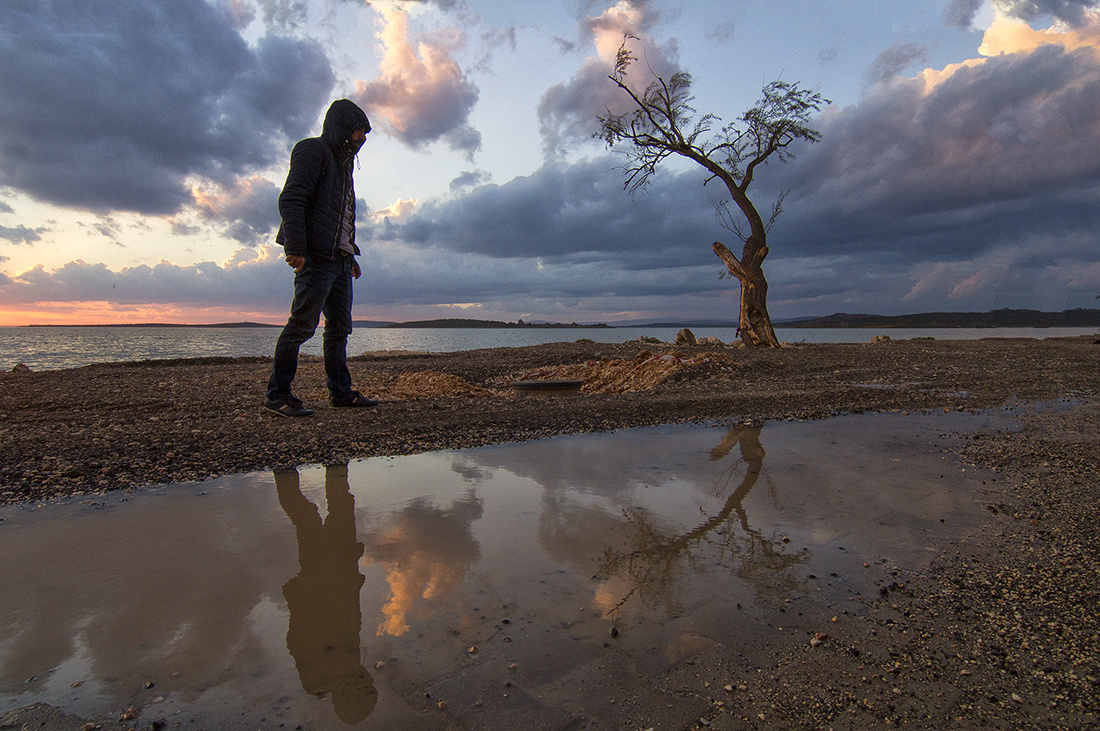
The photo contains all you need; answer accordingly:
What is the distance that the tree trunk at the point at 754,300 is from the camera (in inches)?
638

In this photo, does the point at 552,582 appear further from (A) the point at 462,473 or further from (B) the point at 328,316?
(B) the point at 328,316

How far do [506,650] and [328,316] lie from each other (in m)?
4.73

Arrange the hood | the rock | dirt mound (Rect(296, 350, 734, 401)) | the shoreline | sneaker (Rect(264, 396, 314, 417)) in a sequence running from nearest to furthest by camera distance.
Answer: the shoreline
sneaker (Rect(264, 396, 314, 417))
the hood
dirt mound (Rect(296, 350, 734, 401))
the rock

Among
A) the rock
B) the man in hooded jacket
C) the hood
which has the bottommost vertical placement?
the rock

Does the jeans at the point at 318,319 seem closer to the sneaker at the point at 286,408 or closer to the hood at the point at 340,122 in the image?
the sneaker at the point at 286,408

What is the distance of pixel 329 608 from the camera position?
1689mm

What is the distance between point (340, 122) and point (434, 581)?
4.82 m

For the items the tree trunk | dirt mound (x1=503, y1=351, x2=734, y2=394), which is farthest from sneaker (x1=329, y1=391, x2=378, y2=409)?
the tree trunk

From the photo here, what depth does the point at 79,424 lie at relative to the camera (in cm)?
459

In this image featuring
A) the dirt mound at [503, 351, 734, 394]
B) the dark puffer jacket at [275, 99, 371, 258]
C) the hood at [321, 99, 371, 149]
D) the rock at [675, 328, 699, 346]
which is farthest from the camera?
the rock at [675, 328, 699, 346]

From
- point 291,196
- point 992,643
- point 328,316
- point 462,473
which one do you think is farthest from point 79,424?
point 992,643

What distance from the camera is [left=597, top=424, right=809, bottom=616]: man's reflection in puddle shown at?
178cm

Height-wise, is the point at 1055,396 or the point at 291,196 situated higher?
the point at 291,196

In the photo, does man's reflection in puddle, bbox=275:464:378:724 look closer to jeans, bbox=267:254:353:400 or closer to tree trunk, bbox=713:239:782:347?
jeans, bbox=267:254:353:400
